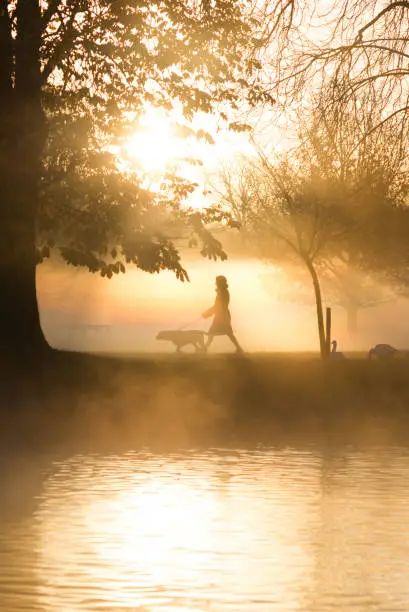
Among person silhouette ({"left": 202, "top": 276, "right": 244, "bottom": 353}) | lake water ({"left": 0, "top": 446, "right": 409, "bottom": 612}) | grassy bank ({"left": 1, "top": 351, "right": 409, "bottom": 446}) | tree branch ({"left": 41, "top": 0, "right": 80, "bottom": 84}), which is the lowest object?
lake water ({"left": 0, "top": 446, "right": 409, "bottom": 612})

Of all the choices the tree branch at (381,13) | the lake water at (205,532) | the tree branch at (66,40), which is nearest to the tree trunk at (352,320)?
the tree branch at (66,40)

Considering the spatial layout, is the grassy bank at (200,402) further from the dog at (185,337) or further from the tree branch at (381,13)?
the dog at (185,337)

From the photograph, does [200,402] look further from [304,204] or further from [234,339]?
[304,204]

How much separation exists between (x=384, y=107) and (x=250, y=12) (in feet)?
8.02

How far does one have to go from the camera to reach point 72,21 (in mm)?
23547

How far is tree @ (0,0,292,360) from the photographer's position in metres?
23.0

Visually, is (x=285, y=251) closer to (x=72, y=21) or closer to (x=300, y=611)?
(x=72, y=21)

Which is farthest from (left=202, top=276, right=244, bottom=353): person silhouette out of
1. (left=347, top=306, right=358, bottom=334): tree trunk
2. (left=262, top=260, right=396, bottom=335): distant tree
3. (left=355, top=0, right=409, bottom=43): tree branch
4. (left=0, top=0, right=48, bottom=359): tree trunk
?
(left=347, top=306, right=358, bottom=334): tree trunk

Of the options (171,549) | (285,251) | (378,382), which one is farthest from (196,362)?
(285,251)

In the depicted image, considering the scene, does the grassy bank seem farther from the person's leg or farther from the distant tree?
the distant tree

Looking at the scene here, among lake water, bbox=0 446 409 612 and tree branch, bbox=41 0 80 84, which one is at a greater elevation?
tree branch, bbox=41 0 80 84

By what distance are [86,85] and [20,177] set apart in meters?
2.72

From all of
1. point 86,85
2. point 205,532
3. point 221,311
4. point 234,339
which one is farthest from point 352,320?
point 205,532

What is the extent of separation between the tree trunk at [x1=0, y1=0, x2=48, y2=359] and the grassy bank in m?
0.84
